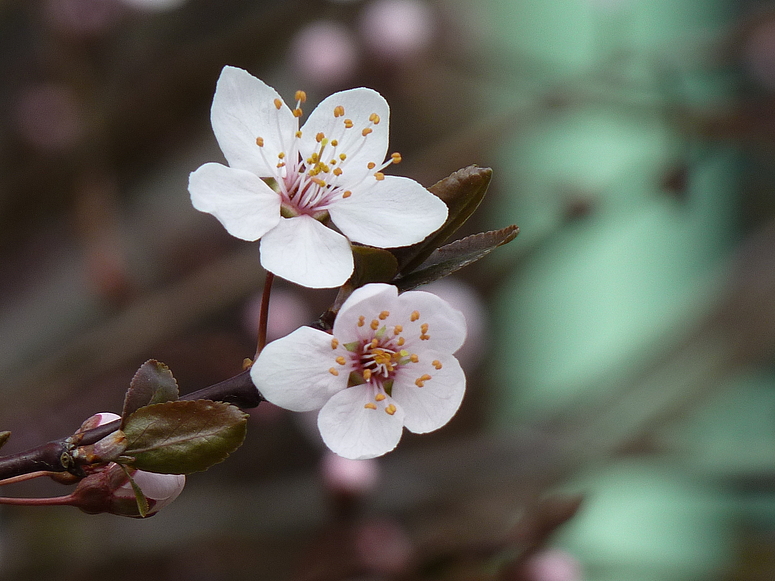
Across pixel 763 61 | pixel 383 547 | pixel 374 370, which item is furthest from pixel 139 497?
pixel 763 61

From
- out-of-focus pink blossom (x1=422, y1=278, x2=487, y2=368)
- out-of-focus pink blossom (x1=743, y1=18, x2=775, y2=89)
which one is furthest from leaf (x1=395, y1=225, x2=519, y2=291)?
out-of-focus pink blossom (x1=743, y1=18, x2=775, y2=89)

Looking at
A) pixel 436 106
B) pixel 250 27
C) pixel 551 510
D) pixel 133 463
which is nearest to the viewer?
pixel 133 463

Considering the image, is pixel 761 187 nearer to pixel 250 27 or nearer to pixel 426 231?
pixel 250 27

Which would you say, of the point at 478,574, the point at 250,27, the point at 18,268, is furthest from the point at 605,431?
the point at 18,268

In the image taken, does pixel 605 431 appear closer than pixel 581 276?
Yes

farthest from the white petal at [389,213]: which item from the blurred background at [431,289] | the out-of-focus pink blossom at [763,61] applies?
the out-of-focus pink blossom at [763,61]

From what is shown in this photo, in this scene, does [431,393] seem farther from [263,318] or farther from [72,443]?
[72,443]

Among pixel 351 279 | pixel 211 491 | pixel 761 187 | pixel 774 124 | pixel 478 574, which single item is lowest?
pixel 478 574
